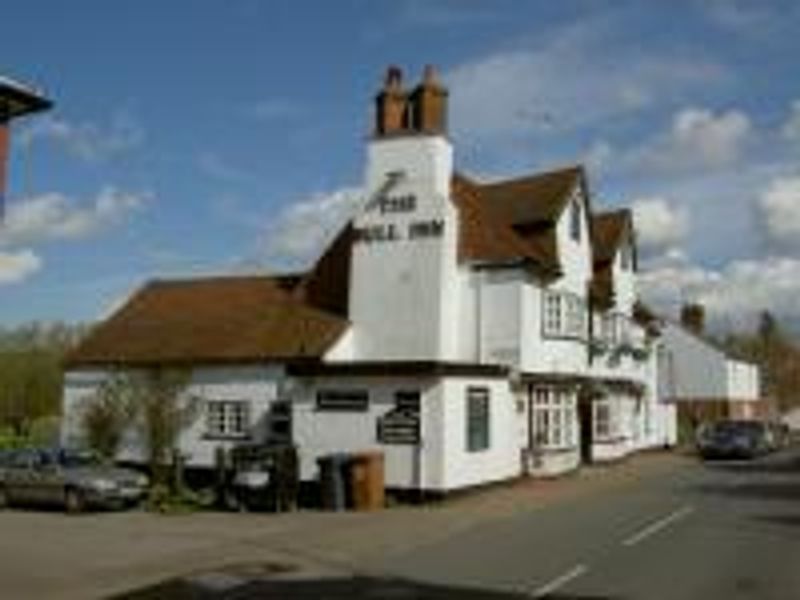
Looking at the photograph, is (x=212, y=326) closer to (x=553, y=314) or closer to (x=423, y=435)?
(x=553, y=314)

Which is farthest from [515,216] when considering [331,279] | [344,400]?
[344,400]

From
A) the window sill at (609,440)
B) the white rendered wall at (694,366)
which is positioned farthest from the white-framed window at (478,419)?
the white rendered wall at (694,366)

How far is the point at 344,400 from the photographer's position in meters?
32.6

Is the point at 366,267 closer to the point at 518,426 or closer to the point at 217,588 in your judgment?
the point at 518,426

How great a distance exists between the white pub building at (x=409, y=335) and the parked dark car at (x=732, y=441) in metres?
10.1

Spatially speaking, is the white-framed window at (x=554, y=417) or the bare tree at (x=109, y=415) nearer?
the bare tree at (x=109, y=415)

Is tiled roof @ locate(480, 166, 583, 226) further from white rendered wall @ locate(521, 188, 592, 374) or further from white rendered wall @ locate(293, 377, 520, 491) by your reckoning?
white rendered wall @ locate(293, 377, 520, 491)

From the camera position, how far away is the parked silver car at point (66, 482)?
30031 mm

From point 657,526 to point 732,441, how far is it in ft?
94.4

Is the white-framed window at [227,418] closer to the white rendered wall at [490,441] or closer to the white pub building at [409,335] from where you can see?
the white pub building at [409,335]

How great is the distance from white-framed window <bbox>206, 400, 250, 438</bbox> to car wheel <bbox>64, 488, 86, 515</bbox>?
6585 mm

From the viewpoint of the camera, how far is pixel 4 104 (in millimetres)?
16297

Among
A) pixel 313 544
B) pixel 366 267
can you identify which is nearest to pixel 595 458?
pixel 366 267

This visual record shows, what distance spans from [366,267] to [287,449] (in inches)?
309
